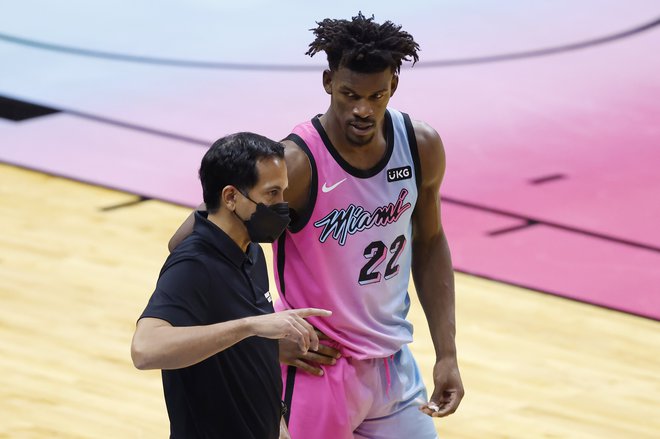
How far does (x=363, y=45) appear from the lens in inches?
143

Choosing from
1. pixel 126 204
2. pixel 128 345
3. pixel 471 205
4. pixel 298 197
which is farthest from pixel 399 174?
pixel 126 204

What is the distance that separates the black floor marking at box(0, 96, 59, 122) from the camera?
8739 mm

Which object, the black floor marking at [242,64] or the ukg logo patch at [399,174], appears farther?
the black floor marking at [242,64]

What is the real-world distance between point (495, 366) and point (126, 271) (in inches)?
74.1

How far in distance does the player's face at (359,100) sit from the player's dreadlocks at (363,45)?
2 centimetres

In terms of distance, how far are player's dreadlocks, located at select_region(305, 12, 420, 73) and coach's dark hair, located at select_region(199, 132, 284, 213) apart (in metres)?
0.60

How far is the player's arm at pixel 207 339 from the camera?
2803 millimetres

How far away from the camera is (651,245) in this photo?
281 inches

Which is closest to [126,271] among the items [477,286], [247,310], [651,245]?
[477,286]

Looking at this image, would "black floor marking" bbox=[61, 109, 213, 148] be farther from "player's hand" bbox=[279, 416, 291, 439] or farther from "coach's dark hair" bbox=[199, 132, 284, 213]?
"coach's dark hair" bbox=[199, 132, 284, 213]

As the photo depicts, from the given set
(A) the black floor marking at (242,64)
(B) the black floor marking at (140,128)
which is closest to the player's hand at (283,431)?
(B) the black floor marking at (140,128)

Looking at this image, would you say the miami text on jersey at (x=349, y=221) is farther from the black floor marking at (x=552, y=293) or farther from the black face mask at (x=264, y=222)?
the black floor marking at (x=552, y=293)

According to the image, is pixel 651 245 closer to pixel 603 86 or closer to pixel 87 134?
pixel 603 86

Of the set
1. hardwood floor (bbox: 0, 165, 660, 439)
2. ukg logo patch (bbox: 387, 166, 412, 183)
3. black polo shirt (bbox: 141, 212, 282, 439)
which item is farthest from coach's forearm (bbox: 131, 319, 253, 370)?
hardwood floor (bbox: 0, 165, 660, 439)
